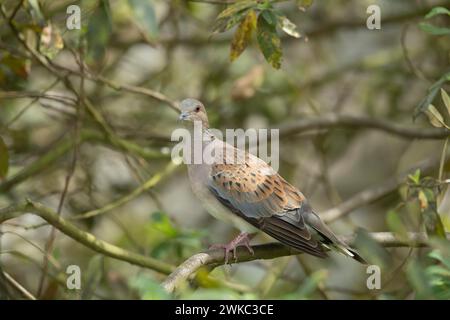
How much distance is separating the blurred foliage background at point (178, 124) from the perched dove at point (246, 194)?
10.0 inches

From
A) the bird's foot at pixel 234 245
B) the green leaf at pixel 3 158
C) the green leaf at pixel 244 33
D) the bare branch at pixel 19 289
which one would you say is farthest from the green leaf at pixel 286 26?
the bare branch at pixel 19 289

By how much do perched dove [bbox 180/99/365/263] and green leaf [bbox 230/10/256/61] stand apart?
1.35 feet

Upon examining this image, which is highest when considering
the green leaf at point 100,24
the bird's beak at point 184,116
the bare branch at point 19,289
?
the green leaf at point 100,24

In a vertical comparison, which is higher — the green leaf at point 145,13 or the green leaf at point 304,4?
the green leaf at point 304,4

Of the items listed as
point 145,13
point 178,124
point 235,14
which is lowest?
point 145,13

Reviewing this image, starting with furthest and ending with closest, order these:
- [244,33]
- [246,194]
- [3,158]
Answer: [3,158] → [246,194] → [244,33]

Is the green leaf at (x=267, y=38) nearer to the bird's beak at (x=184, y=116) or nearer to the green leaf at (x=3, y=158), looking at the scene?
the bird's beak at (x=184, y=116)

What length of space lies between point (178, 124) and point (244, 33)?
2.36 metres

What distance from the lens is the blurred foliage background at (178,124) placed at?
→ 3820mm

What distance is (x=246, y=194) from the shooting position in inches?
146

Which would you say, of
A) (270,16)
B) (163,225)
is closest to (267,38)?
(270,16)

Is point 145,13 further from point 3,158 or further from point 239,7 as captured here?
point 3,158
